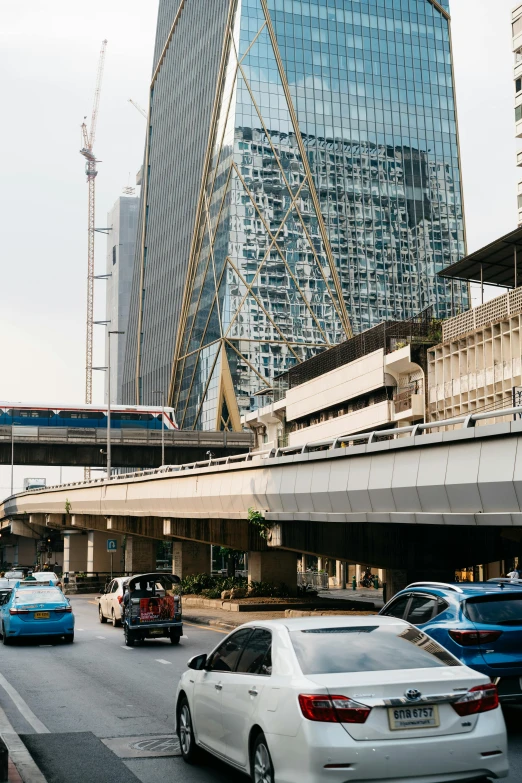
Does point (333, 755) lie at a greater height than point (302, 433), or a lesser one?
lesser

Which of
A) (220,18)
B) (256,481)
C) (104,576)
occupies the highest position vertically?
(220,18)

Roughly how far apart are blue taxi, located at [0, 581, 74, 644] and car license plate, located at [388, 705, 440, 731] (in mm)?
18853

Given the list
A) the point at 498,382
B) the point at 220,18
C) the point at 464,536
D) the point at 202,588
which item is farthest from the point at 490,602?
the point at 220,18

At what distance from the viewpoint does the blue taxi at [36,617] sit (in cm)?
2489

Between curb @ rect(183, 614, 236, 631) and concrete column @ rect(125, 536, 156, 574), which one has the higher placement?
concrete column @ rect(125, 536, 156, 574)

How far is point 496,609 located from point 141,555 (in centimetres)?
5337

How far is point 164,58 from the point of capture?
171625mm

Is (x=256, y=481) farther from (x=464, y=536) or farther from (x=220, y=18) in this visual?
(x=220, y=18)

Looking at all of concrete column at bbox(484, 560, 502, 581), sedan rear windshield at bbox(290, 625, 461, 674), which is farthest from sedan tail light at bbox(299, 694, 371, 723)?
concrete column at bbox(484, 560, 502, 581)

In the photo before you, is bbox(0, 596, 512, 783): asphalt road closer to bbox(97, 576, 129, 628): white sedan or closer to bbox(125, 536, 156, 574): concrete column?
bbox(97, 576, 129, 628): white sedan

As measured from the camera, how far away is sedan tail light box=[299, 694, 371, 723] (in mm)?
7301

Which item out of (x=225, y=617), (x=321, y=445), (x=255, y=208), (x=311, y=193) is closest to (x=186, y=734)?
(x=321, y=445)

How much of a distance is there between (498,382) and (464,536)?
77.1ft

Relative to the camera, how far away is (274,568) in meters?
40.7
